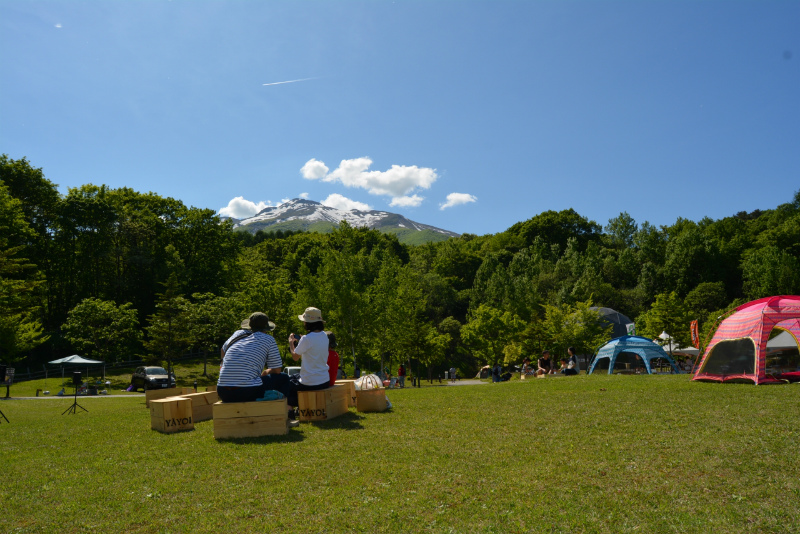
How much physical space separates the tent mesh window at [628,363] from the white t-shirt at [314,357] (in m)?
20.1

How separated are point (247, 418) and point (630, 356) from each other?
22.3 meters

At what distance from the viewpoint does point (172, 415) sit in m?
7.76

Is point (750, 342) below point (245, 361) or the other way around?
below

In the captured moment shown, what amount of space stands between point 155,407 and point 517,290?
158ft

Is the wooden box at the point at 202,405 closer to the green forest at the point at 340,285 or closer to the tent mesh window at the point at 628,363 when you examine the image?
the tent mesh window at the point at 628,363

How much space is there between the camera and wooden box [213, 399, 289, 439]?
22.4 ft

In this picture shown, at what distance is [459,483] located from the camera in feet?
15.5

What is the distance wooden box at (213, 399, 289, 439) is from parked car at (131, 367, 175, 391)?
81.0ft

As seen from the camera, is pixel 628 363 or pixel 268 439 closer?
pixel 268 439

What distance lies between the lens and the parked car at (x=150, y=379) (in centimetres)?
2914

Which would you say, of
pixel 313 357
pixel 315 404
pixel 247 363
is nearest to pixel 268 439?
pixel 247 363

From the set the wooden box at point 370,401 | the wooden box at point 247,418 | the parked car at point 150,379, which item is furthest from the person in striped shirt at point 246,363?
the parked car at point 150,379

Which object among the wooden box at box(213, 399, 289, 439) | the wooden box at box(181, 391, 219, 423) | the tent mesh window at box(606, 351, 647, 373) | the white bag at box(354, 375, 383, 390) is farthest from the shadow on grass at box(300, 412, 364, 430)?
the tent mesh window at box(606, 351, 647, 373)

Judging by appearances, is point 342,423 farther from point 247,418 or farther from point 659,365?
point 659,365
